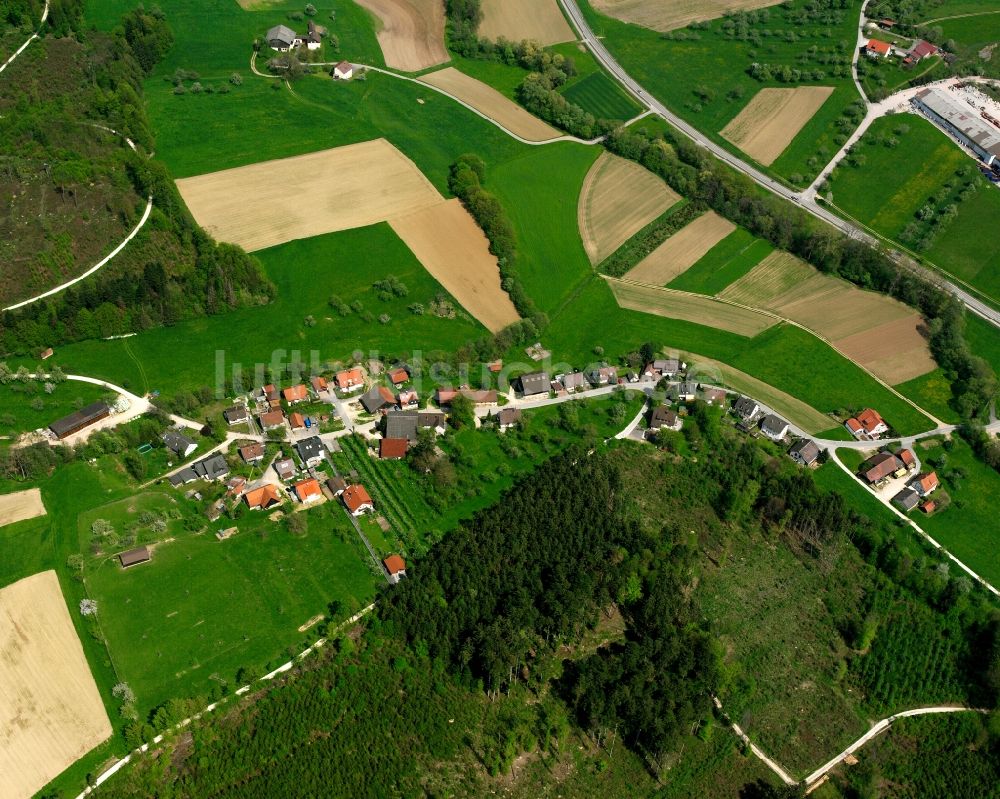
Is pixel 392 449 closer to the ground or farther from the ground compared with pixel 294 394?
farther from the ground

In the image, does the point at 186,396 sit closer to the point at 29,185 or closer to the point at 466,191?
the point at 29,185

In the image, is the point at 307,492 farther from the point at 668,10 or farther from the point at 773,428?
the point at 668,10

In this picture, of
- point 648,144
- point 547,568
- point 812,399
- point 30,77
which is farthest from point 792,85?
point 30,77

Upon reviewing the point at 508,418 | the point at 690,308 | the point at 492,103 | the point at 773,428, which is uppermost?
the point at 492,103

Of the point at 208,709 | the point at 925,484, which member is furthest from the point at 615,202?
the point at 208,709

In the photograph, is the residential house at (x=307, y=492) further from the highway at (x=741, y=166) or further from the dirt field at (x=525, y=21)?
the dirt field at (x=525, y=21)

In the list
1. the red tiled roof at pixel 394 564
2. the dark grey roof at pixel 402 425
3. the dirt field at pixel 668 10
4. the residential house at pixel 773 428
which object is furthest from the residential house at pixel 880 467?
the dirt field at pixel 668 10

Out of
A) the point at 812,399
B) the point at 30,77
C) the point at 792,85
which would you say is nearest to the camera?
the point at 812,399
